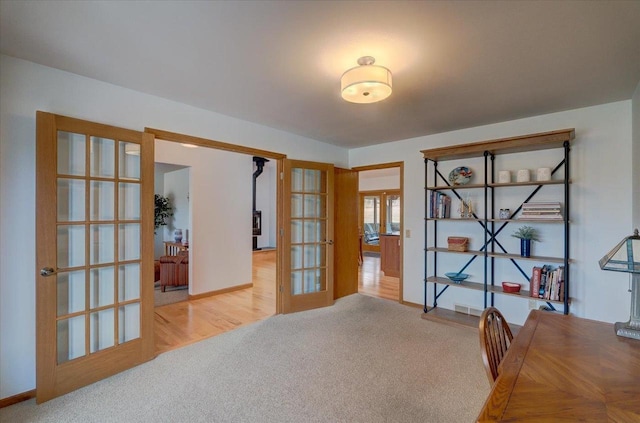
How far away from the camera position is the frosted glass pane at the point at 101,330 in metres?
2.32

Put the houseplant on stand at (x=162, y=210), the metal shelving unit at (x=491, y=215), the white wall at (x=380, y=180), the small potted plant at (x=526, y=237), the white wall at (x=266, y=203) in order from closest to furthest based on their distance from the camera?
1. the metal shelving unit at (x=491, y=215)
2. the small potted plant at (x=526, y=237)
3. the houseplant on stand at (x=162, y=210)
4. the white wall at (x=380, y=180)
5. the white wall at (x=266, y=203)

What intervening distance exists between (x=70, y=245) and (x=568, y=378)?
122 inches

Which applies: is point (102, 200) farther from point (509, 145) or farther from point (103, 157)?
point (509, 145)

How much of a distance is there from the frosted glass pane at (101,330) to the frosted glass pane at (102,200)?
2.59 feet

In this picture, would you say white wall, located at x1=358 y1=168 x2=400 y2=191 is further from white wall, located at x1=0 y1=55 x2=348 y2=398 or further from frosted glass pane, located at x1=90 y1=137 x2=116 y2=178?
white wall, located at x1=0 y1=55 x2=348 y2=398

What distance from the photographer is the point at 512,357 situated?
1241 millimetres

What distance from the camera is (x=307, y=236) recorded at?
13.6 ft

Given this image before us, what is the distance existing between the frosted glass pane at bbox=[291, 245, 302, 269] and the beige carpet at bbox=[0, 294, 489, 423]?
94 centimetres

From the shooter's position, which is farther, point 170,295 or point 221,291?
point 221,291

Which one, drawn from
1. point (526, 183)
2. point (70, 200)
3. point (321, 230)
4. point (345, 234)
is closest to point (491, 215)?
point (526, 183)

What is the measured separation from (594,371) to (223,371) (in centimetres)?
239

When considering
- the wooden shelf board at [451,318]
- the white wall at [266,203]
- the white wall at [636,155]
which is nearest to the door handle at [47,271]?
the wooden shelf board at [451,318]

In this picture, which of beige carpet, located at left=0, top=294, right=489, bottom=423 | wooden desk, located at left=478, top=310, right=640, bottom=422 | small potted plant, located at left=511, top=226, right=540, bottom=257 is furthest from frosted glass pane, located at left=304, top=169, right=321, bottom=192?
wooden desk, located at left=478, top=310, right=640, bottom=422

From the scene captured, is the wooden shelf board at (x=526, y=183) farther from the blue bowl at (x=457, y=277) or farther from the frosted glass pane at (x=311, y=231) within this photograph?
the frosted glass pane at (x=311, y=231)
